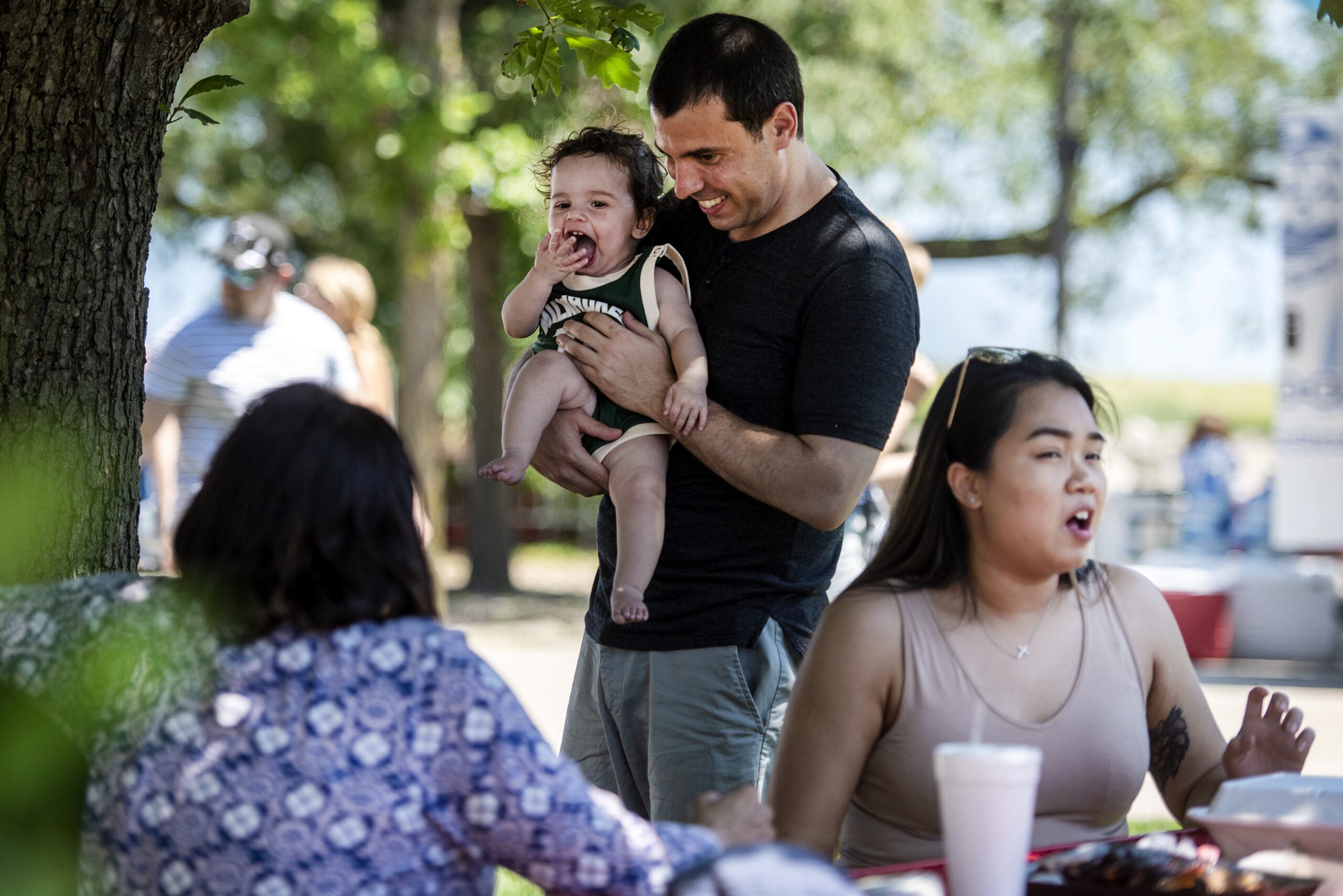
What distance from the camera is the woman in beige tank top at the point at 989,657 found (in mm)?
1900

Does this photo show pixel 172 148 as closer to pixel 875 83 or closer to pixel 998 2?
pixel 875 83

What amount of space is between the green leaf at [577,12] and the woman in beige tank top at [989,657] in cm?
104

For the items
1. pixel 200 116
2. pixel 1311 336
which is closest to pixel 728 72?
pixel 200 116

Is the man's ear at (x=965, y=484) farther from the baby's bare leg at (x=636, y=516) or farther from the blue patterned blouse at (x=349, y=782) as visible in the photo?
the blue patterned blouse at (x=349, y=782)

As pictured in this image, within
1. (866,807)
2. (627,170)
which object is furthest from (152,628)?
(627,170)

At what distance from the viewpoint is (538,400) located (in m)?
2.46

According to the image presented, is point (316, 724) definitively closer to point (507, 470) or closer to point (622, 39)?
point (507, 470)

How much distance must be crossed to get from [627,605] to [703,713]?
0.81 ft

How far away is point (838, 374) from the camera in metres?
2.22

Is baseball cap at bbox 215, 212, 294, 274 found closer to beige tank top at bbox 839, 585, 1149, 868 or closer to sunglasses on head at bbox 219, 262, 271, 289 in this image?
sunglasses on head at bbox 219, 262, 271, 289

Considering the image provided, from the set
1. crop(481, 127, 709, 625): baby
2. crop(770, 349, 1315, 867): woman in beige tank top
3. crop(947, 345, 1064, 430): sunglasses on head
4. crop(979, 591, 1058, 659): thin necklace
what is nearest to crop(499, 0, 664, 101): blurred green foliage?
crop(481, 127, 709, 625): baby

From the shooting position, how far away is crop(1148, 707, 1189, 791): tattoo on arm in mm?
2088

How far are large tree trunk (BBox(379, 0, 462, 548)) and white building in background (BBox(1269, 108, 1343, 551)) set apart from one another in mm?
5904

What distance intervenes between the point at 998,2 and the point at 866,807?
1164 cm
